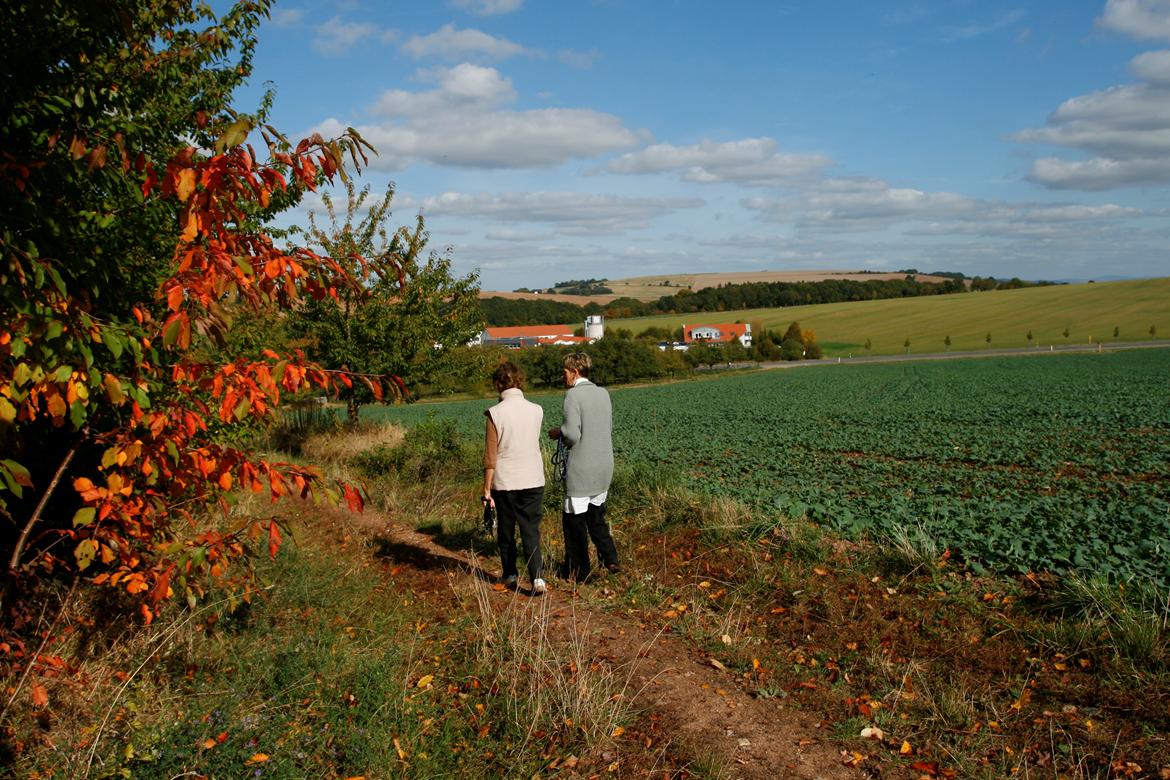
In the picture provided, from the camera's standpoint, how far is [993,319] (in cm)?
9275

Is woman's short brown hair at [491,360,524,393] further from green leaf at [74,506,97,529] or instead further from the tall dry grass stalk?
green leaf at [74,506,97,529]

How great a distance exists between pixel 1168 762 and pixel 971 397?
28186 mm

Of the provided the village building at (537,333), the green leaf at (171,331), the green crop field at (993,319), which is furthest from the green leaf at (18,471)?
the village building at (537,333)

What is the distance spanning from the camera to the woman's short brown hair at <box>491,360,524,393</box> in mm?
6512

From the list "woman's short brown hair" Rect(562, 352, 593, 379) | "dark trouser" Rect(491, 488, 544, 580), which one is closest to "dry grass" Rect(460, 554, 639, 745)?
"dark trouser" Rect(491, 488, 544, 580)

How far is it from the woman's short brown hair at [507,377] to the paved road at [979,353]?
70792 mm

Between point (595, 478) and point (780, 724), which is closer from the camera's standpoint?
point (780, 724)

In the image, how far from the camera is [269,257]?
3.25 meters

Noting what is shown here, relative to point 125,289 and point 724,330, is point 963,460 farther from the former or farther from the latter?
point 724,330

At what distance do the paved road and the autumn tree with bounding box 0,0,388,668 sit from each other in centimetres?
7350

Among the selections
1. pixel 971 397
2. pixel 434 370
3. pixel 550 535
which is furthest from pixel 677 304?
pixel 550 535

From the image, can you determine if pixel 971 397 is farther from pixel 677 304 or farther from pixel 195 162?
pixel 677 304

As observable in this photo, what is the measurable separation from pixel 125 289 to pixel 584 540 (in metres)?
4.03

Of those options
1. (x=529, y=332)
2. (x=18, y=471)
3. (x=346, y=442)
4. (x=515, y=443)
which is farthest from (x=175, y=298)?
(x=529, y=332)
